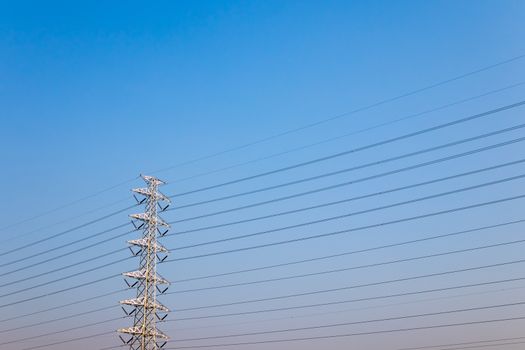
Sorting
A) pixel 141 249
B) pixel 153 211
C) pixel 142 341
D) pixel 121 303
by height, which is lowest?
pixel 142 341

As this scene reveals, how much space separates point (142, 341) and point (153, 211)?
9521mm

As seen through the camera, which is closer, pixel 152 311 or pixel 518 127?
pixel 518 127

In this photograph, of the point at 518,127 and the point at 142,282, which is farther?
the point at 142,282

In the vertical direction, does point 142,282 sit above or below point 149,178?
below

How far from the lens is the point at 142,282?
1521 inches

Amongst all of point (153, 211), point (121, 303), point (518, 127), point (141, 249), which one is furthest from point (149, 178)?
point (518, 127)

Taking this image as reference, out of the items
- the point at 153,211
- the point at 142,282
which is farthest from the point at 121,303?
the point at 153,211

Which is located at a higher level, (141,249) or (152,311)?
(141,249)

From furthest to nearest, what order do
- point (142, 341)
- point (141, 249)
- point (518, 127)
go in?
point (141, 249), point (142, 341), point (518, 127)

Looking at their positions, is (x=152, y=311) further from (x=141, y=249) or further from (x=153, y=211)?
(x=153, y=211)

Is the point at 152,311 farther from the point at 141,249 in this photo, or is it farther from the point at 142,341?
the point at 141,249

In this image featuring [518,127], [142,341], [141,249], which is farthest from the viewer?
[141,249]

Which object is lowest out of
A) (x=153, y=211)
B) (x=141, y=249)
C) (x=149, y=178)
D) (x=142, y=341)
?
(x=142, y=341)

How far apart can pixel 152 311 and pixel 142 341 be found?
7.24ft
